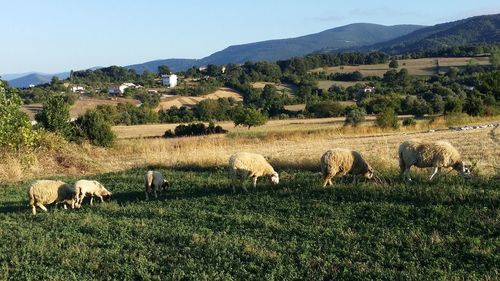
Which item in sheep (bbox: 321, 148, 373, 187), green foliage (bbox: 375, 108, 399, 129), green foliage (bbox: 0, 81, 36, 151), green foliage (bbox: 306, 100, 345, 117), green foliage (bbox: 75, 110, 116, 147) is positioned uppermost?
green foliage (bbox: 0, 81, 36, 151)

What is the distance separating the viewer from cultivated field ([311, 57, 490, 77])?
133 metres

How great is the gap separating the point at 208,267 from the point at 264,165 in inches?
301

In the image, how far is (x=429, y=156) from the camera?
1434 cm

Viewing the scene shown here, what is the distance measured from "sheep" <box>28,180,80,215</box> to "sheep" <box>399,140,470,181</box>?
405 inches

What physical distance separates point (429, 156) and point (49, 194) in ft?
38.2

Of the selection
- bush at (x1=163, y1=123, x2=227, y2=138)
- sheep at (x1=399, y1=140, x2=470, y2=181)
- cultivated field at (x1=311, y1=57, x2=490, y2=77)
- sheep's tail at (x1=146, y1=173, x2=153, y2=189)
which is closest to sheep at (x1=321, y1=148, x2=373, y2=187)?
sheep at (x1=399, y1=140, x2=470, y2=181)

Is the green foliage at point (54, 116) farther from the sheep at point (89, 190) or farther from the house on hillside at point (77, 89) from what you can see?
the house on hillside at point (77, 89)

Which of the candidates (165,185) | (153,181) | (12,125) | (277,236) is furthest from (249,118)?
(277,236)

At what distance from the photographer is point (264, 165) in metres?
16.1

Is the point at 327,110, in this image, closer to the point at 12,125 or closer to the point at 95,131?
the point at 95,131

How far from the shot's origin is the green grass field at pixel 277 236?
332 inches

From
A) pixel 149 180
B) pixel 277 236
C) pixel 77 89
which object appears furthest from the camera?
pixel 77 89

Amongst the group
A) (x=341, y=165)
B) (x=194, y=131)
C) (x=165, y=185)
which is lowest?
(x=194, y=131)

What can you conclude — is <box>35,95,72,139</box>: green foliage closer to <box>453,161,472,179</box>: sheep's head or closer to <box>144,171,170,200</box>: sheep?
<box>144,171,170,200</box>: sheep
